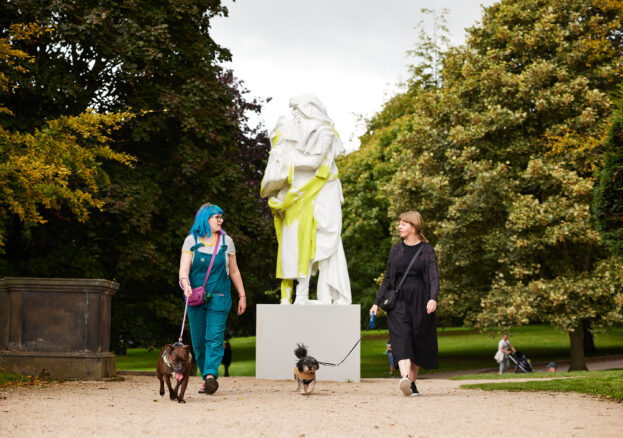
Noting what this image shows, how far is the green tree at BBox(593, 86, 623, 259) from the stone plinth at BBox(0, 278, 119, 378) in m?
→ 6.83

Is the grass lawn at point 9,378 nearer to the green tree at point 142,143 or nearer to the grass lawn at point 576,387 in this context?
the grass lawn at point 576,387

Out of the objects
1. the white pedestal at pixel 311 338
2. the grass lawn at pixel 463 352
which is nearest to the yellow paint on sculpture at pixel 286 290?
the white pedestal at pixel 311 338

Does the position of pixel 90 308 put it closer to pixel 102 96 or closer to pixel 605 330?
pixel 102 96

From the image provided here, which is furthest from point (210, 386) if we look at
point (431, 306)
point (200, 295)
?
point (431, 306)

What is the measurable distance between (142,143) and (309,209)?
1017 centimetres

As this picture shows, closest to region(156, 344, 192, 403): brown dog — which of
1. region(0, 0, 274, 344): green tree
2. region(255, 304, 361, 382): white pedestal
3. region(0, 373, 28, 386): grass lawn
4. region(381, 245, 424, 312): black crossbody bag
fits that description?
region(381, 245, 424, 312): black crossbody bag

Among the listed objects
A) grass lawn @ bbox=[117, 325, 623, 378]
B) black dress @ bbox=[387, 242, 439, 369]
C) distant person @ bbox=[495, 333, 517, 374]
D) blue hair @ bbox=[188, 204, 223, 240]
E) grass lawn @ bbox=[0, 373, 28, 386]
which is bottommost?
grass lawn @ bbox=[117, 325, 623, 378]

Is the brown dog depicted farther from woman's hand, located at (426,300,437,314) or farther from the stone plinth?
the stone plinth

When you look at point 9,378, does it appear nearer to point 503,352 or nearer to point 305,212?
point 305,212

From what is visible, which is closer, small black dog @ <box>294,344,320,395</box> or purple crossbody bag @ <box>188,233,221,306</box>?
purple crossbody bag @ <box>188,233,221,306</box>

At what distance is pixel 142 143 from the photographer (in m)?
21.3

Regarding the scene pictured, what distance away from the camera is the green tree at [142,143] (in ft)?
60.4

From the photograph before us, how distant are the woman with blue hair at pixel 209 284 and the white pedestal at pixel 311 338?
113 inches

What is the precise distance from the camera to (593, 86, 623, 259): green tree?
33.8 feet
